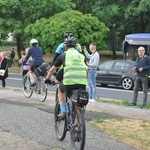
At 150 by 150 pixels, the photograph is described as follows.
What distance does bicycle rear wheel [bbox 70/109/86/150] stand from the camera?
605 centimetres

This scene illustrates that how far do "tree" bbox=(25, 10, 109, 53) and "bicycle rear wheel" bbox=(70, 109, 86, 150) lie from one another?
85.1 ft

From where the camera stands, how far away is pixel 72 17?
33.4 metres

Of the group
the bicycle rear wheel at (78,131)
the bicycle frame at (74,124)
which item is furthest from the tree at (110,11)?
the bicycle rear wheel at (78,131)

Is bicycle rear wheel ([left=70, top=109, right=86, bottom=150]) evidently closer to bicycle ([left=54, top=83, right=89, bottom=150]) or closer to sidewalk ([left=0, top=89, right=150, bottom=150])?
bicycle ([left=54, top=83, right=89, bottom=150])

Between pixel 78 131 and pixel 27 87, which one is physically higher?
pixel 78 131

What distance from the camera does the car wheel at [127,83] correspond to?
21.0 metres

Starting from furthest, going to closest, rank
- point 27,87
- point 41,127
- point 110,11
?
point 110,11, point 27,87, point 41,127

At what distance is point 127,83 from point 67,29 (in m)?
12.3

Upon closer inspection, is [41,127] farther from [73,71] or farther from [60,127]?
[73,71]

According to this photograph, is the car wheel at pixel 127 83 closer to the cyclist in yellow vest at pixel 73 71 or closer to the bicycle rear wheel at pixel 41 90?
the bicycle rear wheel at pixel 41 90

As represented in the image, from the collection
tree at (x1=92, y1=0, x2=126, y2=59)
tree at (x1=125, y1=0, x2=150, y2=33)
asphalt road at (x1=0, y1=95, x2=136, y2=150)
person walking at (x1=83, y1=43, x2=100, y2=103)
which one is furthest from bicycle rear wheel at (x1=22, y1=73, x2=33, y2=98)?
tree at (x1=92, y1=0, x2=126, y2=59)

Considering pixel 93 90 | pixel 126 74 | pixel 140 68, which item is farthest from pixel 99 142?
pixel 126 74

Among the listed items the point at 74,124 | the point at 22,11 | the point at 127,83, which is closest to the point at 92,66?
the point at 74,124

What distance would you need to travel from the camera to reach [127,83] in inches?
834
